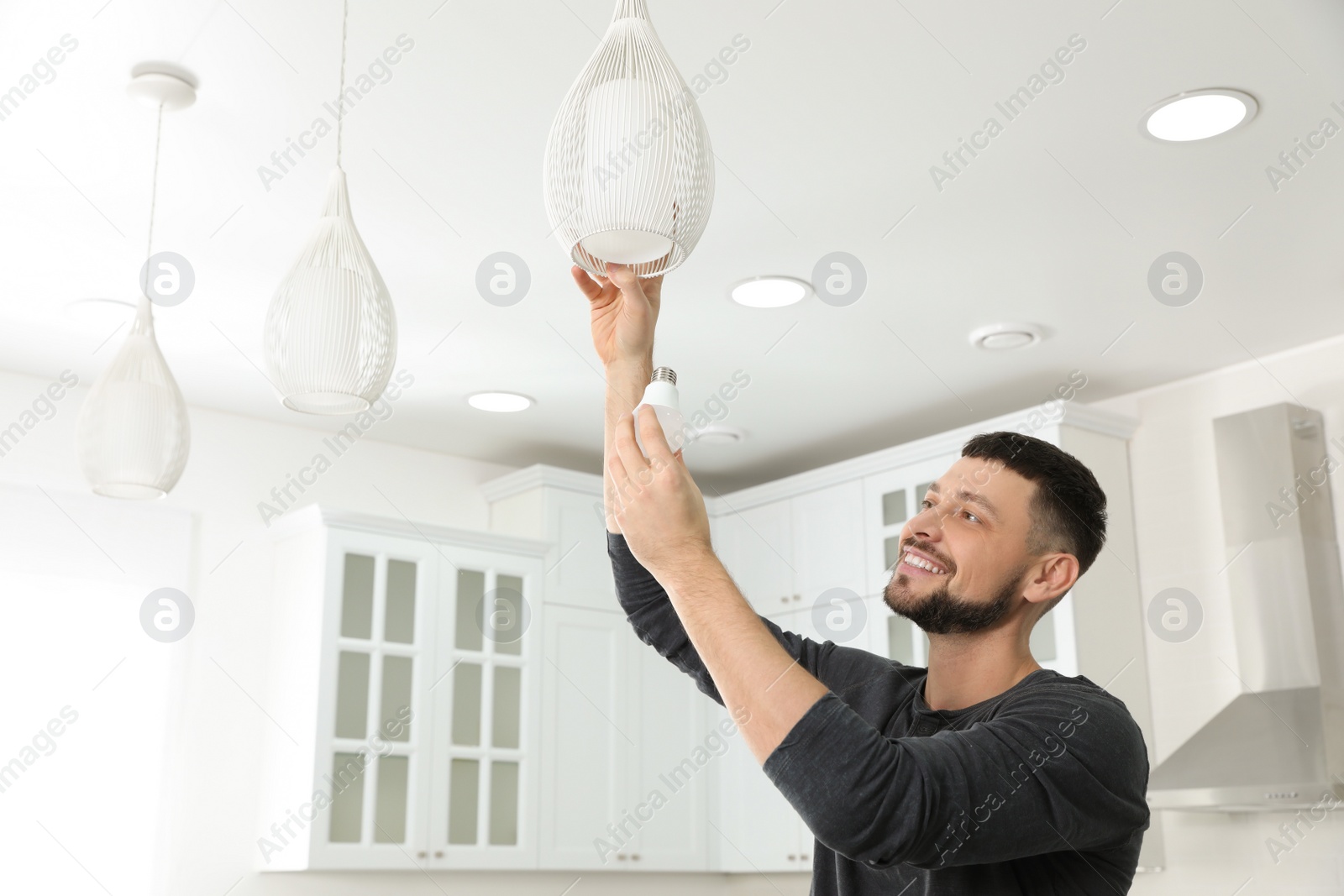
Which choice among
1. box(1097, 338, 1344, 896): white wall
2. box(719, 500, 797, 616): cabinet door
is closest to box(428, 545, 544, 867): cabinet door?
box(719, 500, 797, 616): cabinet door

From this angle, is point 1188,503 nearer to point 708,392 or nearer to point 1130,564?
point 1130,564

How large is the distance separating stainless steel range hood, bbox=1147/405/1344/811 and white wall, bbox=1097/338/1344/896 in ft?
0.31

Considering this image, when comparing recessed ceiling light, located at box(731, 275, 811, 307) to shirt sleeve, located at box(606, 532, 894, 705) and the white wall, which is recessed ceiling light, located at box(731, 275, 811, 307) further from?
shirt sleeve, located at box(606, 532, 894, 705)

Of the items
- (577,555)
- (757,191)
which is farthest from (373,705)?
(757,191)

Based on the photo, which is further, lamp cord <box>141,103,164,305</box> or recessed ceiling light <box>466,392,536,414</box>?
recessed ceiling light <box>466,392,536,414</box>

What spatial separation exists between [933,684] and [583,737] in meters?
2.72

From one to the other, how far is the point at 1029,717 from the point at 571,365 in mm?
2422

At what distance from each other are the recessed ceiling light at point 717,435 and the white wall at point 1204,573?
43.0 inches

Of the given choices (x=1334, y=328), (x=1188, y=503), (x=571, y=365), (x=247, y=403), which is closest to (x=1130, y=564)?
(x=1188, y=503)

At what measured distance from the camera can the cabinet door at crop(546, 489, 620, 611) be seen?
13.1ft

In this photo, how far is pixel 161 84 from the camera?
6.77 ft

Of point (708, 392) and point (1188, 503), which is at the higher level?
point (708, 392)

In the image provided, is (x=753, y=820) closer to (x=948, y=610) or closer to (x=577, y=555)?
(x=577, y=555)

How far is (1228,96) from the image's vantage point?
214 centimetres
